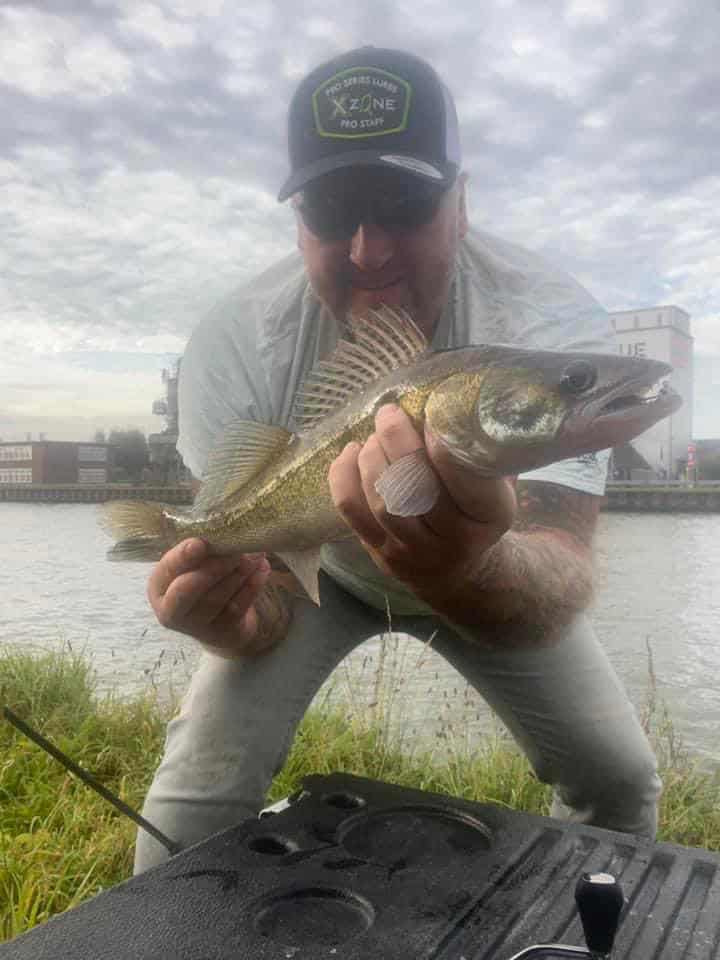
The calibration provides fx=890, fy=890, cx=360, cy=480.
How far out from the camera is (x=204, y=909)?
133 cm

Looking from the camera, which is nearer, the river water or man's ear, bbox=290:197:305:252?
man's ear, bbox=290:197:305:252

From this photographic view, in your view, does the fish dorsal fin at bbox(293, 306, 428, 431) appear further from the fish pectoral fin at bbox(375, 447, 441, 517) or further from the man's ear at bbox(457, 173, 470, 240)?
the man's ear at bbox(457, 173, 470, 240)

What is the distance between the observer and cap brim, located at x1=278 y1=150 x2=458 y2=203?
2.19 metres

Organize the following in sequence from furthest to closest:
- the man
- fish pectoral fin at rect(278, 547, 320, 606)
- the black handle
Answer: the man, fish pectoral fin at rect(278, 547, 320, 606), the black handle

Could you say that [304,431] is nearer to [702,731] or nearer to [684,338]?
[684,338]

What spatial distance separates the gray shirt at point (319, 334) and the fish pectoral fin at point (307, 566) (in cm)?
53

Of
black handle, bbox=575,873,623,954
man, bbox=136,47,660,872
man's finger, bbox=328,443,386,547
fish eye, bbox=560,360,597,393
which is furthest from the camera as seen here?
man, bbox=136,47,660,872

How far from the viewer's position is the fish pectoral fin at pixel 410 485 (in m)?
1.52

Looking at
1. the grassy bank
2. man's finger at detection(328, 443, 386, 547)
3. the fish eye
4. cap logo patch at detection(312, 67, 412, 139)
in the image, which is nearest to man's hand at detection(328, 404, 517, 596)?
man's finger at detection(328, 443, 386, 547)

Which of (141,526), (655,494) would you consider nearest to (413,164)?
(141,526)

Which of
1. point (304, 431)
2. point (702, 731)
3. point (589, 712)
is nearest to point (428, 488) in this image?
point (304, 431)

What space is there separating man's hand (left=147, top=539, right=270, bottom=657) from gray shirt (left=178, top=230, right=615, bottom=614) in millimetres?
388

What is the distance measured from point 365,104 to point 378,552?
118 centimetres

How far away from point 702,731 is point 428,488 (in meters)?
5.47
